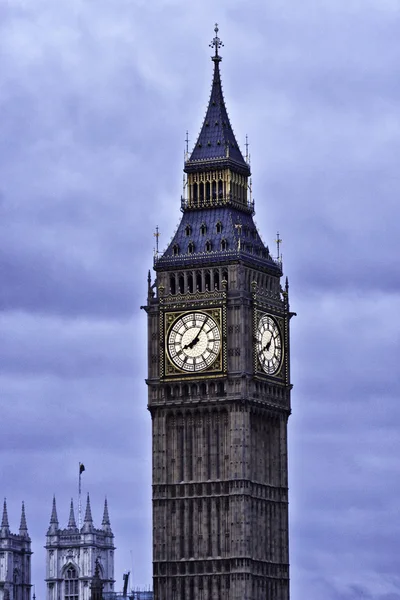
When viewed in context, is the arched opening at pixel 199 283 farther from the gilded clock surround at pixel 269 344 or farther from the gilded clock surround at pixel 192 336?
the gilded clock surround at pixel 269 344

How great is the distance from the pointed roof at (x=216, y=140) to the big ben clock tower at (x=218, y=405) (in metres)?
0.20

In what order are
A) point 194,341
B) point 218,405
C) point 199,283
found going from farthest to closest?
point 199,283 → point 194,341 → point 218,405

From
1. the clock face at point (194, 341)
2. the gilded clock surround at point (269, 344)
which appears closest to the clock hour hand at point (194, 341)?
the clock face at point (194, 341)

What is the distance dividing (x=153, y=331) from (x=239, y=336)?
22.2 feet

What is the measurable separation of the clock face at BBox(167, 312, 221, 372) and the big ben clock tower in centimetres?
7

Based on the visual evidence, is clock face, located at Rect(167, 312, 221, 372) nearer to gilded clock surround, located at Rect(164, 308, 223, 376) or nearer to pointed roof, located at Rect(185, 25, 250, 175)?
gilded clock surround, located at Rect(164, 308, 223, 376)

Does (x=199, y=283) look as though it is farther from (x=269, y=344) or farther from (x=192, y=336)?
(x=269, y=344)

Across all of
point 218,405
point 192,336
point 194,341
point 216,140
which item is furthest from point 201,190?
point 218,405

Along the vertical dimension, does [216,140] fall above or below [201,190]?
above

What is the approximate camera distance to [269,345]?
177 meters

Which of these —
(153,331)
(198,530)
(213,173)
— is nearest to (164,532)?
(198,530)

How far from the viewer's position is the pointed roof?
7028 inches

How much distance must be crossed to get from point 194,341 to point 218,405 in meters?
4.69

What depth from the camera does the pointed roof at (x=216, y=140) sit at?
17850 centimetres
